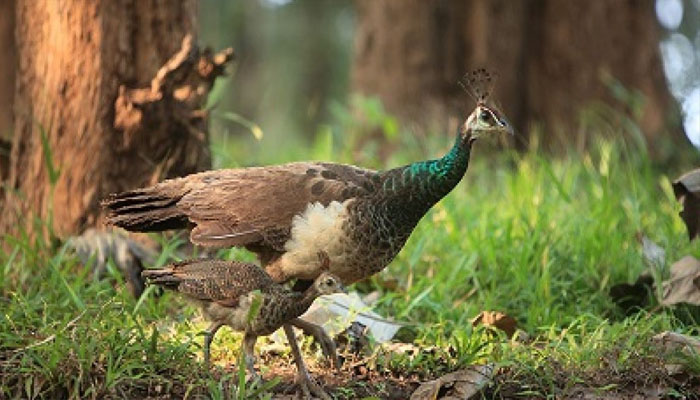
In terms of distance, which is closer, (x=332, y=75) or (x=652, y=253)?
(x=652, y=253)

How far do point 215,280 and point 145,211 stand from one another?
59 centimetres

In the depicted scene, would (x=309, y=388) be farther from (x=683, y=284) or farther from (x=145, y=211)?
(x=683, y=284)

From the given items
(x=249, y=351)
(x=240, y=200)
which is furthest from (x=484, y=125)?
(x=249, y=351)

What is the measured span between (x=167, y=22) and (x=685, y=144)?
4450mm

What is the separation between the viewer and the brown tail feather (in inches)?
175

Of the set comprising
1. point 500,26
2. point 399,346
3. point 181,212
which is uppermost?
point 500,26

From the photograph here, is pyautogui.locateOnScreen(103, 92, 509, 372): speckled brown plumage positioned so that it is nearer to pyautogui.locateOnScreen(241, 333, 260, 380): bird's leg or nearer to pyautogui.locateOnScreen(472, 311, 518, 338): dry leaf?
pyautogui.locateOnScreen(241, 333, 260, 380): bird's leg

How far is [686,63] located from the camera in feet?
47.1

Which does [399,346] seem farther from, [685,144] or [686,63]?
[686,63]

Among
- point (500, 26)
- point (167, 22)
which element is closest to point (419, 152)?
point (500, 26)

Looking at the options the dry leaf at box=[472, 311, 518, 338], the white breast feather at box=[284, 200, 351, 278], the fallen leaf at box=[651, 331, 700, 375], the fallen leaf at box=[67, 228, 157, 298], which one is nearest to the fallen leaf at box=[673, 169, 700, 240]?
the fallen leaf at box=[651, 331, 700, 375]

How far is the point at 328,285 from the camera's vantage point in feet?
13.0

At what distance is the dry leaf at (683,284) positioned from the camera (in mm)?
4809

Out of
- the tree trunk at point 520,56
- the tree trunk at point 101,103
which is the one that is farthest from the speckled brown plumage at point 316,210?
the tree trunk at point 520,56
